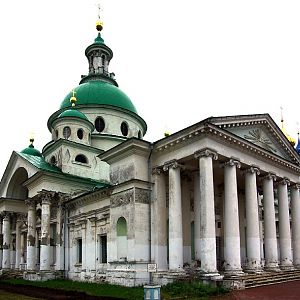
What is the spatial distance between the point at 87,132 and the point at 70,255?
9989 millimetres

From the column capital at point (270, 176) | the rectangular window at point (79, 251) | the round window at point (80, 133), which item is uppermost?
the round window at point (80, 133)

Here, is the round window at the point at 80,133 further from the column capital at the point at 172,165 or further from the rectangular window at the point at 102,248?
the column capital at the point at 172,165

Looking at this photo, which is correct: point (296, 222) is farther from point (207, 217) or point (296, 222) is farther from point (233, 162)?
point (207, 217)

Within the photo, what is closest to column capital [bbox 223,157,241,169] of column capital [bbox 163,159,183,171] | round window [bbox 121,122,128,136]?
column capital [bbox 163,159,183,171]

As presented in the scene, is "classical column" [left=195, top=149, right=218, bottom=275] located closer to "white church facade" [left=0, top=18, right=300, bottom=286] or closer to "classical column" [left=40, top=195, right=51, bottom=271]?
"white church facade" [left=0, top=18, right=300, bottom=286]

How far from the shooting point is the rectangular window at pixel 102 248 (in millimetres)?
24516

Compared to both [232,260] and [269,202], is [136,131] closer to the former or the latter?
[269,202]

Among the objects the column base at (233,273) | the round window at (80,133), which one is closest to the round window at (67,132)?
the round window at (80,133)

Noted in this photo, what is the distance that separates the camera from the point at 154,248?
68.9 ft

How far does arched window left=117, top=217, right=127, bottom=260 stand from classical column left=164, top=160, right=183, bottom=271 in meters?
2.97

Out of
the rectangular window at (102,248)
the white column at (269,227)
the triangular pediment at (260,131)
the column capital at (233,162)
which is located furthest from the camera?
the rectangular window at (102,248)

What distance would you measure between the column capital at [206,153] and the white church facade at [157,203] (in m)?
0.06

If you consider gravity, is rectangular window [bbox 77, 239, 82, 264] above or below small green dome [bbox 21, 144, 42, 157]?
below

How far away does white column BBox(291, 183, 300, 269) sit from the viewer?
25766 millimetres
